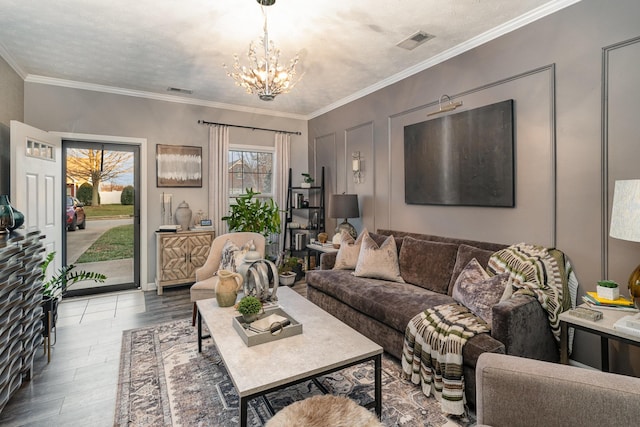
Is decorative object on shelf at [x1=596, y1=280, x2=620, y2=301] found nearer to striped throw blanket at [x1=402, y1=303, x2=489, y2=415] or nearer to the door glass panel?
striped throw blanket at [x1=402, y1=303, x2=489, y2=415]

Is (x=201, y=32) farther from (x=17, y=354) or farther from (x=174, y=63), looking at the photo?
(x=17, y=354)

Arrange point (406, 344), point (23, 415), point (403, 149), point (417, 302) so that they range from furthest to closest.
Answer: point (403, 149) → point (417, 302) → point (406, 344) → point (23, 415)

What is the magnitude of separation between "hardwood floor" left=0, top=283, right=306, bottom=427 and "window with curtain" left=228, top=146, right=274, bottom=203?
199cm

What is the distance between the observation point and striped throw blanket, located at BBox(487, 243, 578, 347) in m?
2.16

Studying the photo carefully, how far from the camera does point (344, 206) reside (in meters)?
4.35

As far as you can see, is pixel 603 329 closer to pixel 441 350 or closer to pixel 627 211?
pixel 627 211

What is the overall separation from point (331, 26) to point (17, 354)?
10.9 ft

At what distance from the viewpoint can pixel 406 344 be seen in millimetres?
2309

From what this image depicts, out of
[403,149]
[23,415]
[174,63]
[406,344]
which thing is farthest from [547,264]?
[174,63]

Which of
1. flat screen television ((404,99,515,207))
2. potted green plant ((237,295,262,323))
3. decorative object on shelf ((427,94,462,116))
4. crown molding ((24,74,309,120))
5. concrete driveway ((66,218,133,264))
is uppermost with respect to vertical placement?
crown molding ((24,74,309,120))

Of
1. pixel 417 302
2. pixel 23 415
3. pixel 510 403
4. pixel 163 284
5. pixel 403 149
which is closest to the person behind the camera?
pixel 510 403

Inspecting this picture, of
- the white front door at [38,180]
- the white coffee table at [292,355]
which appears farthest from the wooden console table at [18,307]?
the white coffee table at [292,355]

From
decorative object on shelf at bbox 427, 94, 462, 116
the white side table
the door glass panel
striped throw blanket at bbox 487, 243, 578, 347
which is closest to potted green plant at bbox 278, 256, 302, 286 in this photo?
the door glass panel

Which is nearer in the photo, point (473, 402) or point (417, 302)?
point (473, 402)
